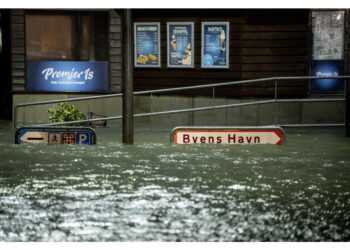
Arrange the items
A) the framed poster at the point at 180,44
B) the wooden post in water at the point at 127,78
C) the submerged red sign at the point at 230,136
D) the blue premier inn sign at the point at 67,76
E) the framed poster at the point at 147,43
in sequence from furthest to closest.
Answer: the blue premier inn sign at the point at 67,76
the framed poster at the point at 147,43
the framed poster at the point at 180,44
the wooden post in water at the point at 127,78
the submerged red sign at the point at 230,136

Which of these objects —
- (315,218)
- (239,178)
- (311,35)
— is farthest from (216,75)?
(315,218)

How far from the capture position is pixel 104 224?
6945mm

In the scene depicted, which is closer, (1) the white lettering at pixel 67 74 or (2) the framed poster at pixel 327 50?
(2) the framed poster at pixel 327 50

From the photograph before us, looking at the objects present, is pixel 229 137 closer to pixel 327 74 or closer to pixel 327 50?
pixel 327 74

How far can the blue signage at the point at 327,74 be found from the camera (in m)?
19.6

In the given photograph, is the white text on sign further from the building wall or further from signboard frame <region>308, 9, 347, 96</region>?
the building wall

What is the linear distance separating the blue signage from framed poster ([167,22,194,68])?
3.24m

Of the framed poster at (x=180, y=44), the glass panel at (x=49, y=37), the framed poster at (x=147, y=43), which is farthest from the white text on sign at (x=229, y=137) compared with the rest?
the glass panel at (x=49, y=37)

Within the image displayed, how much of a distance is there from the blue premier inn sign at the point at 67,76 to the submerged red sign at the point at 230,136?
7307mm

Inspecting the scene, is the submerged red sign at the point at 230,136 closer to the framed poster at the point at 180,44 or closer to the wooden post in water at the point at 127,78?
the wooden post in water at the point at 127,78

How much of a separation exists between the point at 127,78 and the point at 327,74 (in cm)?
757

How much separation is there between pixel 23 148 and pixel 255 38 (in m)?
8.40

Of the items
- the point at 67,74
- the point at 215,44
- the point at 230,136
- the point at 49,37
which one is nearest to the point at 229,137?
the point at 230,136

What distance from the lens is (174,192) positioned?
28.5ft
